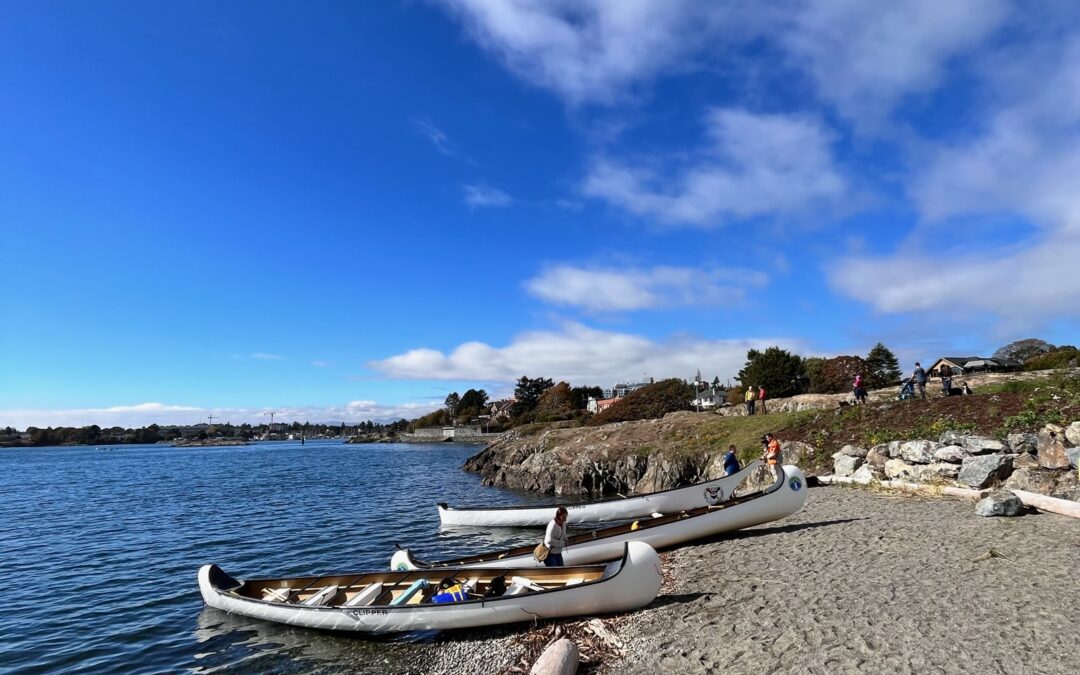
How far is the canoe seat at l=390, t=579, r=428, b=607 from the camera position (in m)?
11.2

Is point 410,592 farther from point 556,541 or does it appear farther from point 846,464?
point 846,464

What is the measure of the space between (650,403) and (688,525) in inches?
2783

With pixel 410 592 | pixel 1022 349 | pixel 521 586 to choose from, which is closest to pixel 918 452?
pixel 521 586

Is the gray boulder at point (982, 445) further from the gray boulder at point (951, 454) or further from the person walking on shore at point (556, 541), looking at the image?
the person walking on shore at point (556, 541)

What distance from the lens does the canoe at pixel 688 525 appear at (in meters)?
14.6

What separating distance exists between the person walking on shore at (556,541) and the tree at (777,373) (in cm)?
6996

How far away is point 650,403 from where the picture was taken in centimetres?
8400

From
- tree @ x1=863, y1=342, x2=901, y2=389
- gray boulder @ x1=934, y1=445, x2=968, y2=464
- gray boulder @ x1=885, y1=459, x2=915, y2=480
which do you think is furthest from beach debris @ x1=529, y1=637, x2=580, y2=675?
tree @ x1=863, y1=342, x2=901, y2=389

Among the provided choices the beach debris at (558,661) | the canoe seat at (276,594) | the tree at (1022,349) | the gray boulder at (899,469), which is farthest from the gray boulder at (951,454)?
the tree at (1022,349)

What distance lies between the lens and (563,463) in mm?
37188

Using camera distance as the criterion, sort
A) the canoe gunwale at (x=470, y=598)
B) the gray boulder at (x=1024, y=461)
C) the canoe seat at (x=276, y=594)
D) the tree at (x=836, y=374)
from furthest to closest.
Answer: the tree at (x=836, y=374) → the gray boulder at (x=1024, y=461) → the canoe seat at (x=276, y=594) → the canoe gunwale at (x=470, y=598)

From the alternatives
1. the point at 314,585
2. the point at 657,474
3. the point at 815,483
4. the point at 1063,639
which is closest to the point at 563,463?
the point at 657,474

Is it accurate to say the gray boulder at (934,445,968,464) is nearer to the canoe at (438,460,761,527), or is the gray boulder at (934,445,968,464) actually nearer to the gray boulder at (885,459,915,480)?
the gray boulder at (885,459,915,480)

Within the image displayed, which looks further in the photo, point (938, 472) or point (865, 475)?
point (865, 475)
